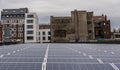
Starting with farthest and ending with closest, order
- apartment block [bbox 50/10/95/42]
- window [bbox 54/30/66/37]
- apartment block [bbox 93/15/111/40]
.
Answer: apartment block [bbox 93/15/111/40]
apartment block [bbox 50/10/95/42]
window [bbox 54/30/66/37]

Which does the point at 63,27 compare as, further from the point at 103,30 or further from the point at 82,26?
the point at 103,30

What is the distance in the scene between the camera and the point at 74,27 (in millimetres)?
175500

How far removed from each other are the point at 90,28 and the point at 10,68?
16182 centimetres

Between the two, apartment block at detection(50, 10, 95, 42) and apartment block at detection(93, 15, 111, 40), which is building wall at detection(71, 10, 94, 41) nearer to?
apartment block at detection(50, 10, 95, 42)

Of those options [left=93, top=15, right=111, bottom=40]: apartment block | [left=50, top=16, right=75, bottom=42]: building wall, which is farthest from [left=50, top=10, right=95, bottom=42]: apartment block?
[left=93, top=15, right=111, bottom=40]: apartment block

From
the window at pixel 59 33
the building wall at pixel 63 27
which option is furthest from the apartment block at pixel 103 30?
the window at pixel 59 33

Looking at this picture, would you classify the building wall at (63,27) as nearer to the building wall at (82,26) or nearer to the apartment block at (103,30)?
the building wall at (82,26)

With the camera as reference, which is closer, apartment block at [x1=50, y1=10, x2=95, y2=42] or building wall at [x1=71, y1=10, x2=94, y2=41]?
apartment block at [x1=50, y1=10, x2=95, y2=42]

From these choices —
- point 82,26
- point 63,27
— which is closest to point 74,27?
point 82,26

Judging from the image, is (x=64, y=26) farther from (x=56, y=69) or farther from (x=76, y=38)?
(x=56, y=69)

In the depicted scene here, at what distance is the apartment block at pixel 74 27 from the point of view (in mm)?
174750

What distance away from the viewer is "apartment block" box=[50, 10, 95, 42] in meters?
175

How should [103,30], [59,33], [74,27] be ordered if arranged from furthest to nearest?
[103,30], [74,27], [59,33]

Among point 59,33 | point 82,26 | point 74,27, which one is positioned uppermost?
point 82,26
